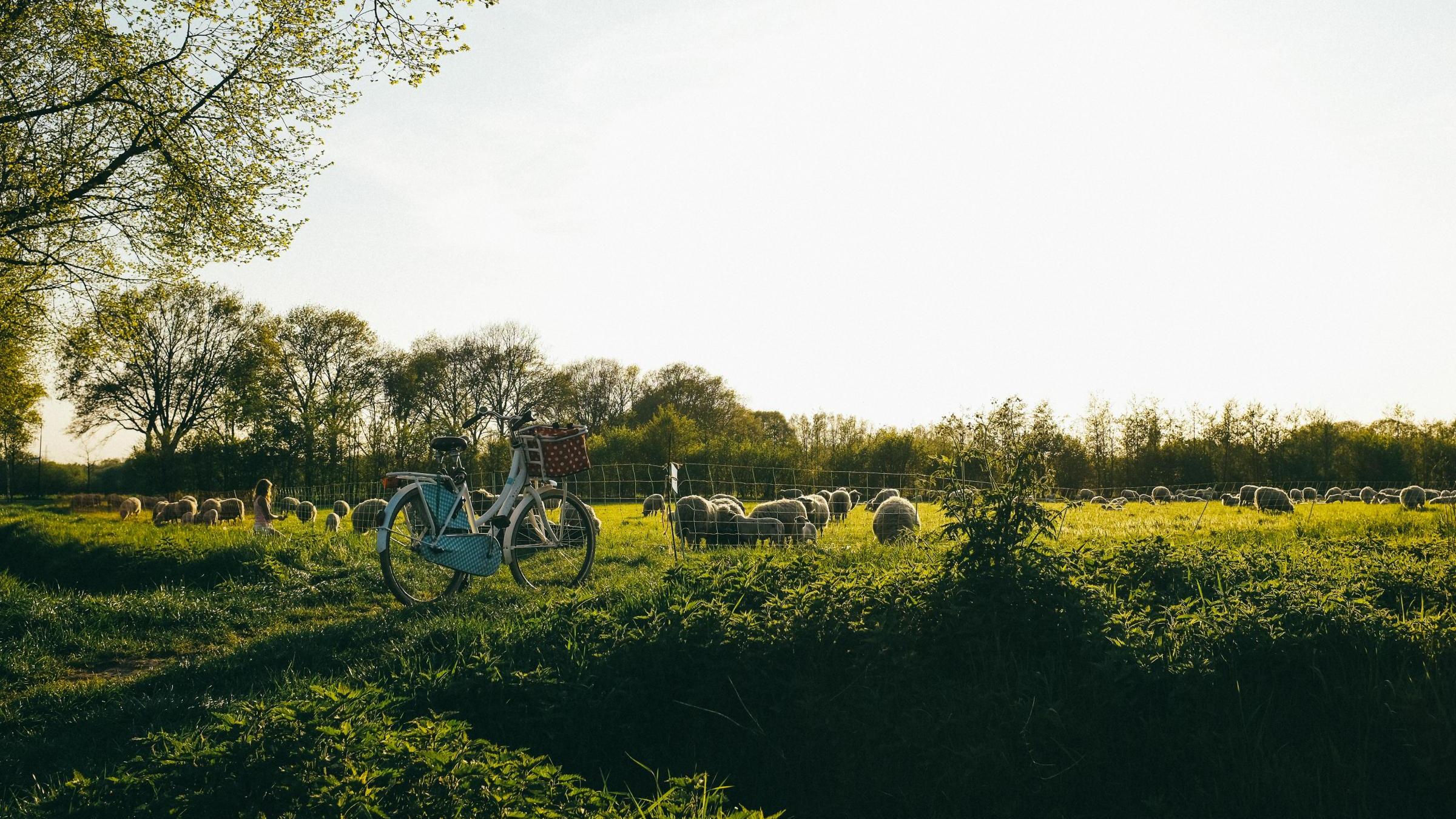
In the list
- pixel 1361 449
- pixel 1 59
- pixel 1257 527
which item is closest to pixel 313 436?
pixel 1 59

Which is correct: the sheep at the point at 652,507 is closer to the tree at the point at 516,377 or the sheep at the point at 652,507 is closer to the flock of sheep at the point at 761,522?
the flock of sheep at the point at 761,522

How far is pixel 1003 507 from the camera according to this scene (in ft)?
17.1

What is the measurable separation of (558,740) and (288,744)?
1575 mm

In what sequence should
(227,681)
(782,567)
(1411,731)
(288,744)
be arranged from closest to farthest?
(288,744) → (1411,731) → (227,681) → (782,567)

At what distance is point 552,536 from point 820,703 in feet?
15.8

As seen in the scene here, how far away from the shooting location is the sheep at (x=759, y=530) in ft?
41.3

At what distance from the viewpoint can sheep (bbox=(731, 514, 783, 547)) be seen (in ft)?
41.3

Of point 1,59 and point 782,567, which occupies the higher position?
point 1,59

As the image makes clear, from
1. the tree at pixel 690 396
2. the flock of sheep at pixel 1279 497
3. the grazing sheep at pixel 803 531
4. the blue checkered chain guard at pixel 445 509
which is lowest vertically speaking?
the flock of sheep at pixel 1279 497

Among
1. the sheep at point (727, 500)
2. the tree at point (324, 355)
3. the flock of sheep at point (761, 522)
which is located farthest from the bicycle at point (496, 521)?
the tree at point (324, 355)

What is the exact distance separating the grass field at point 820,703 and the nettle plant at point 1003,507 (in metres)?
0.16

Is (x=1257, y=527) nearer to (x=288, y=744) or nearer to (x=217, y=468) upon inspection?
(x=288, y=744)

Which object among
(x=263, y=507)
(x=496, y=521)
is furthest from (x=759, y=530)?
(x=263, y=507)

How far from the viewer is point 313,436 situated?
1225 inches
